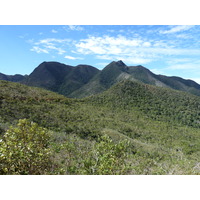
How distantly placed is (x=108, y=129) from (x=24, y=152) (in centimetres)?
2299

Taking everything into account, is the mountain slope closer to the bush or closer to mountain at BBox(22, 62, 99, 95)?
the bush

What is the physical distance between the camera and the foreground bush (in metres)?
3.72

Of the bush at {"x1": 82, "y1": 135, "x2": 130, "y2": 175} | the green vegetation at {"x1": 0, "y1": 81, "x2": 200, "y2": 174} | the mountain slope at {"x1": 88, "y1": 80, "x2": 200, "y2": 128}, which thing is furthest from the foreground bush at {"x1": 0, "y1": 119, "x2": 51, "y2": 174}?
the mountain slope at {"x1": 88, "y1": 80, "x2": 200, "y2": 128}

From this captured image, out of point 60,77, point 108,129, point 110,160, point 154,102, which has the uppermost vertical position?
point 60,77

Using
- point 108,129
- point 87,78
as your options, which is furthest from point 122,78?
point 108,129

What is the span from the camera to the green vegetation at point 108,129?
15.9 feet

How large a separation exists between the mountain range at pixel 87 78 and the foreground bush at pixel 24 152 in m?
100

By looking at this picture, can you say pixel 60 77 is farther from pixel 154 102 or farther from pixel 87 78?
pixel 154 102

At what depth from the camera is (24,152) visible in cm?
397

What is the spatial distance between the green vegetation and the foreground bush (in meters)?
0.02

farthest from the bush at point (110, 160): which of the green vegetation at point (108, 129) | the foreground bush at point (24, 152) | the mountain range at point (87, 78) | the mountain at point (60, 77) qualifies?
the mountain at point (60, 77)
